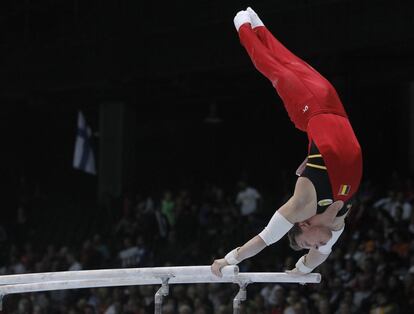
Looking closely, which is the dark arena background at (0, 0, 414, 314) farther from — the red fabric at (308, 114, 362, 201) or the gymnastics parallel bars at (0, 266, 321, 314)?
the red fabric at (308, 114, 362, 201)

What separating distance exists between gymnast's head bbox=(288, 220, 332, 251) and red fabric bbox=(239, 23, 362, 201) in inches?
10.0

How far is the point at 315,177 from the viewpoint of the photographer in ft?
20.2

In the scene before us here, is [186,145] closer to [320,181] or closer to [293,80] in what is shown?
[293,80]

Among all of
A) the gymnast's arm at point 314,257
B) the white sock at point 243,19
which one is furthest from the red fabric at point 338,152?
the white sock at point 243,19

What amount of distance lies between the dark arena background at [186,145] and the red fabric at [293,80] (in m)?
Result: 3.92

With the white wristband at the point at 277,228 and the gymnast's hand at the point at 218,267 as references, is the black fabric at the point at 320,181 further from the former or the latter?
the gymnast's hand at the point at 218,267

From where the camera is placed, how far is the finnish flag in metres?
17.9

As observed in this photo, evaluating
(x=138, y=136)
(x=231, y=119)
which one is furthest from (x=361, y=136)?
(x=138, y=136)

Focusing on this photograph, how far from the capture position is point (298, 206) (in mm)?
6094

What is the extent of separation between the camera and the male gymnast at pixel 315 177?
6133 millimetres

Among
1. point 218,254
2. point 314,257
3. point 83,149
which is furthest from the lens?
point 83,149

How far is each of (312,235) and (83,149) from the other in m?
12.1

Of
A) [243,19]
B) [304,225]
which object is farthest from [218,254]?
[304,225]

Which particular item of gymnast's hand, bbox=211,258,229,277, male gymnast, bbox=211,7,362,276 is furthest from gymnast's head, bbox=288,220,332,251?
gymnast's hand, bbox=211,258,229,277
